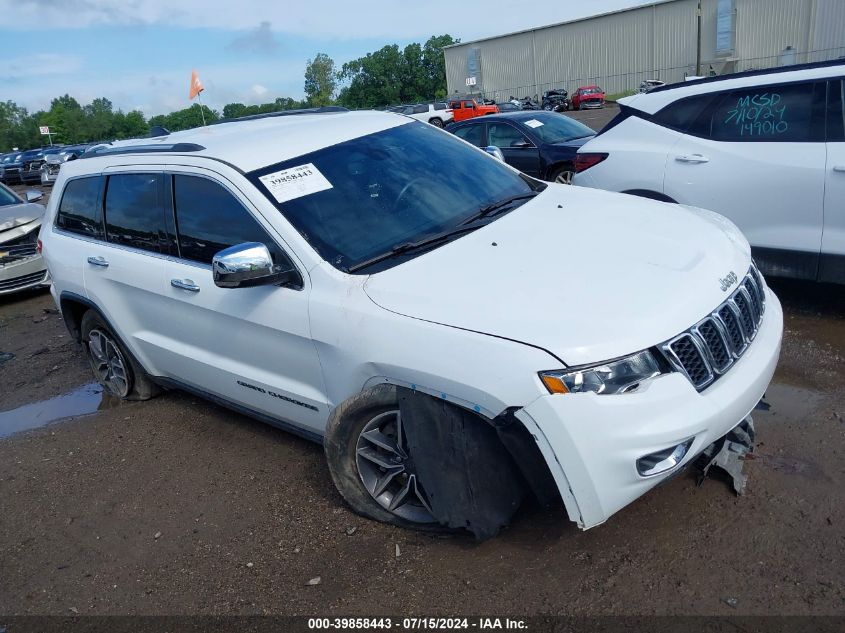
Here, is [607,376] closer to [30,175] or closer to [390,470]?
[390,470]

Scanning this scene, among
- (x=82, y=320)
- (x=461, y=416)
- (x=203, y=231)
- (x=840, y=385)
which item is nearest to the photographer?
(x=461, y=416)

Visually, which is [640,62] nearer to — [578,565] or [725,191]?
[725,191]

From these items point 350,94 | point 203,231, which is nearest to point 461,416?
point 203,231

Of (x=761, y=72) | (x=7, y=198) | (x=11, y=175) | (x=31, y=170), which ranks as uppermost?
(x=761, y=72)

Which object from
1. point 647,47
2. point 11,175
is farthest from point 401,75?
point 11,175

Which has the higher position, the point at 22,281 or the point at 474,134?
the point at 474,134

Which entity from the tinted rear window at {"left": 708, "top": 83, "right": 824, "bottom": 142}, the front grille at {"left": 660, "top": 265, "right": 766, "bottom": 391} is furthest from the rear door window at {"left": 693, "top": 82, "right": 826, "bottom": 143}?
the front grille at {"left": 660, "top": 265, "right": 766, "bottom": 391}

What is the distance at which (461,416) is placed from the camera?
2766 mm

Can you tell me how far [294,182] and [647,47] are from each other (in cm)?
5630

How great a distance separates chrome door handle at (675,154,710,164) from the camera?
17.7 feet

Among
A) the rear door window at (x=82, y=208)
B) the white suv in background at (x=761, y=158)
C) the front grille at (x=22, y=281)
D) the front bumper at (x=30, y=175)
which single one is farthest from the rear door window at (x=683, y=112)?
the front bumper at (x=30, y=175)

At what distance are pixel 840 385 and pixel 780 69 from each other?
8.40ft

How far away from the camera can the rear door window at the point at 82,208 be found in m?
4.77

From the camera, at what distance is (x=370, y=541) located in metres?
3.24
